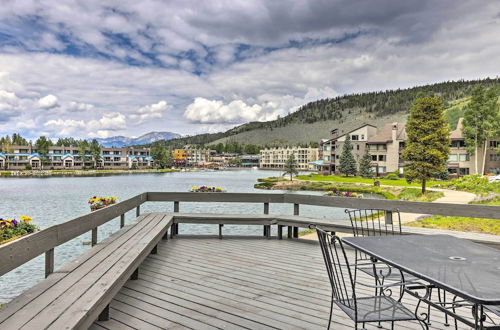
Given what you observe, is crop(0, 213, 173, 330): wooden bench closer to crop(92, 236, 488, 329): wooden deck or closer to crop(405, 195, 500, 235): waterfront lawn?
crop(92, 236, 488, 329): wooden deck

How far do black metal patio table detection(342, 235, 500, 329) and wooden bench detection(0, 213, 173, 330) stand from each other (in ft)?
7.85

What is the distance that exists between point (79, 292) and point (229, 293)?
6.29 ft

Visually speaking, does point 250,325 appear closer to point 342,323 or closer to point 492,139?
point 342,323

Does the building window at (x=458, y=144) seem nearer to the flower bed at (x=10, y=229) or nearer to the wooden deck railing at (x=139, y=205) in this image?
the wooden deck railing at (x=139, y=205)

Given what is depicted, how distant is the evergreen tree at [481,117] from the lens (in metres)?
45.6

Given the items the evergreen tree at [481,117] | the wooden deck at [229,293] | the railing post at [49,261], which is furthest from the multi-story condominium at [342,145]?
the railing post at [49,261]

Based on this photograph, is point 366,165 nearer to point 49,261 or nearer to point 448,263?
point 448,263

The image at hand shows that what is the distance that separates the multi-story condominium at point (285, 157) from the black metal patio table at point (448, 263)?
449ft

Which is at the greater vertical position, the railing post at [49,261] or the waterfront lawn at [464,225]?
the railing post at [49,261]

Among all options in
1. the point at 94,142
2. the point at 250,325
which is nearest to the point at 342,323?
the point at 250,325

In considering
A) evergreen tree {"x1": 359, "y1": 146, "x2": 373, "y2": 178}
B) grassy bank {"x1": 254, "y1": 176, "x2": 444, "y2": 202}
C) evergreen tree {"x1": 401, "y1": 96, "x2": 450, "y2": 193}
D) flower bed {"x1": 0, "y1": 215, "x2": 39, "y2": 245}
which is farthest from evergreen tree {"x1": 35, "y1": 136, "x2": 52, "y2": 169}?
flower bed {"x1": 0, "y1": 215, "x2": 39, "y2": 245}

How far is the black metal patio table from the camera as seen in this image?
7.08ft

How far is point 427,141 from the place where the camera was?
33.3m

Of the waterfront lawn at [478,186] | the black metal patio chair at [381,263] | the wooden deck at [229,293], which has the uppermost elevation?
the black metal patio chair at [381,263]
